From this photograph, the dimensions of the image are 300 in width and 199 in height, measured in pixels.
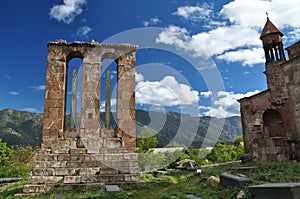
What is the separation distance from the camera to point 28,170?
13.6 m

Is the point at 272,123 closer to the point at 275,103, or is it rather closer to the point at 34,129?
the point at 275,103

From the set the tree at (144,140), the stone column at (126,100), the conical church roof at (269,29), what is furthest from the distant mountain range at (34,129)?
the stone column at (126,100)

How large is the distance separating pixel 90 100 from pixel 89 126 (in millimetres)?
1153

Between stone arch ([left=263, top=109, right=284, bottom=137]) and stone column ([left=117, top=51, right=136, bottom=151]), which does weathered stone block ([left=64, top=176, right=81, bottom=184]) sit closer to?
stone column ([left=117, top=51, right=136, bottom=151])

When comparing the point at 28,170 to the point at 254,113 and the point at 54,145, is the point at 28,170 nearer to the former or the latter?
the point at 54,145

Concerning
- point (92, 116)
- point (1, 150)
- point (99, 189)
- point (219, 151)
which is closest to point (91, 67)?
point (92, 116)

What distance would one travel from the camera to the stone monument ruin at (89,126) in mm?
7828

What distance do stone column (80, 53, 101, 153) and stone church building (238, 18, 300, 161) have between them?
7914 millimetres

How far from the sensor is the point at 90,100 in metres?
10.2

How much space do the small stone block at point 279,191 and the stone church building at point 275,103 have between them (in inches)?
304

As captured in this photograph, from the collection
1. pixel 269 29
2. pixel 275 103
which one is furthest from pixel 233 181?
pixel 269 29

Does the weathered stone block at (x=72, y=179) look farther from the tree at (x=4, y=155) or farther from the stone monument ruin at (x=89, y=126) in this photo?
the tree at (x=4, y=155)

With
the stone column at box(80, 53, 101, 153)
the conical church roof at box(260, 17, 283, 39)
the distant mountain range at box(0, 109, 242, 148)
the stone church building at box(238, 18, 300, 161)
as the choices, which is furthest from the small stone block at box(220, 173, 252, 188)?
the distant mountain range at box(0, 109, 242, 148)

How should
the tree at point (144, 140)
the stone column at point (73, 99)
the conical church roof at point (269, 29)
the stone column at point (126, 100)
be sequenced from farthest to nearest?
the tree at point (144, 140), the conical church roof at point (269, 29), the stone column at point (73, 99), the stone column at point (126, 100)
